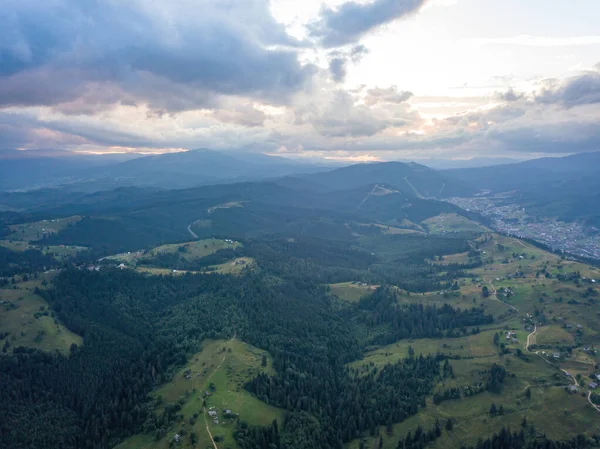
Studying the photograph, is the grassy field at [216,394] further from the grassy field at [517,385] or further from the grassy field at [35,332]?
the grassy field at [35,332]

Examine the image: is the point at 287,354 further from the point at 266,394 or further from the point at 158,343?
the point at 158,343

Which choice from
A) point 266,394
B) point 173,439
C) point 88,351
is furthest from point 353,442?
point 88,351

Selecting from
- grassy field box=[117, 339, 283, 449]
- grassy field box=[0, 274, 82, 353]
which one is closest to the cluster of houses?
grassy field box=[117, 339, 283, 449]

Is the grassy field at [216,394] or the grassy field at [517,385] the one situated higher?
the grassy field at [216,394]

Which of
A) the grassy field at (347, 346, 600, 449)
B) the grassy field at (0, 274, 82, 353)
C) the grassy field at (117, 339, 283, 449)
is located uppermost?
the grassy field at (0, 274, 82, 353)

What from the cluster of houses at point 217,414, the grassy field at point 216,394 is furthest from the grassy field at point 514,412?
the cluster of houses at point 217,414

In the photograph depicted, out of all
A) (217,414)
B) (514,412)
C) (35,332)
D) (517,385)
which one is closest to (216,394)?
(217,414)

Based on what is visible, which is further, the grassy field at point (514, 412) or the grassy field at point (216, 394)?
the grassy field at point (514, 412)

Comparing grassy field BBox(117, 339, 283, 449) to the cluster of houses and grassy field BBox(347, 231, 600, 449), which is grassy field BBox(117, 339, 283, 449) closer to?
the cluster of houses

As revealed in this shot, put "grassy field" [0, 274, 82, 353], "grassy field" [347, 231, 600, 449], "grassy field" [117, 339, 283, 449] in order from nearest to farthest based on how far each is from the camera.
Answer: "grassy field" [117, 339, 283, 449], "grassy field" [347, 231, 600, 449], "grassy field" [0, 274, 82, 353]
